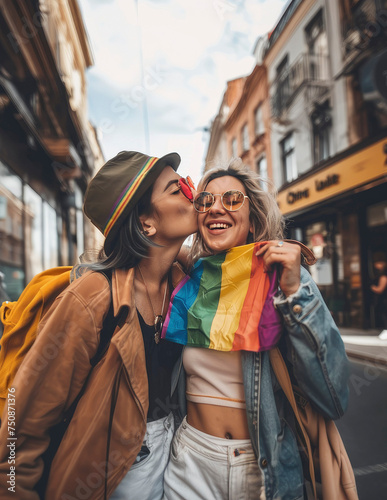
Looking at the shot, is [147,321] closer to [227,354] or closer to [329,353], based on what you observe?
[227,354]

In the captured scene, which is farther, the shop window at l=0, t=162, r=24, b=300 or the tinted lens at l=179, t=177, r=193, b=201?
the shop window at l=0, t=162, r=24, b=300

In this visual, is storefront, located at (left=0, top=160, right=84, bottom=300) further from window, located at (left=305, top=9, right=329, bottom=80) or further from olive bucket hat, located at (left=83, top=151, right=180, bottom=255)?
window, located at (left=305, top=9, right=329, bottom=80)

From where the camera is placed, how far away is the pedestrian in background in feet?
28.1

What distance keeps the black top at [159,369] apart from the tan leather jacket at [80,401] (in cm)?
18

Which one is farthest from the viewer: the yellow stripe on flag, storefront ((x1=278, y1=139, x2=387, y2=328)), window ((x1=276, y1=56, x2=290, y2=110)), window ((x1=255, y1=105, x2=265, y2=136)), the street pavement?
window ((x1=255, y1=105, x2=265, y2=136))

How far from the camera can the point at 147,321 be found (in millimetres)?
1517

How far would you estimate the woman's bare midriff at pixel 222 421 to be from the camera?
4.29 feet

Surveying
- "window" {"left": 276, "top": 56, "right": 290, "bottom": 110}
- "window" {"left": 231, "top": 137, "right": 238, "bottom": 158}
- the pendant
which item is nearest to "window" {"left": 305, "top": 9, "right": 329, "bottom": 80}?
"window" {"left": 276, "top": 56, "right": 290, "bottom": 110}

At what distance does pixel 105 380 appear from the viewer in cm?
122

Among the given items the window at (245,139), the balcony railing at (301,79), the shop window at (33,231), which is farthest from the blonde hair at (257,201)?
the window at (245,139)

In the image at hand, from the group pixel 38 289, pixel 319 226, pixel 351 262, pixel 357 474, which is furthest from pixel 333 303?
pixel 38 289

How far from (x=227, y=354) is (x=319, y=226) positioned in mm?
11602

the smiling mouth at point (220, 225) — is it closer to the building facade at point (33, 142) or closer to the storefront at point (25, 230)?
the storefront at point (25, 230)

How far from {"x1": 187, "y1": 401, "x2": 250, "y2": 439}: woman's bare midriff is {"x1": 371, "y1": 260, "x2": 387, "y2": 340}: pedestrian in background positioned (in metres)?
8.51
